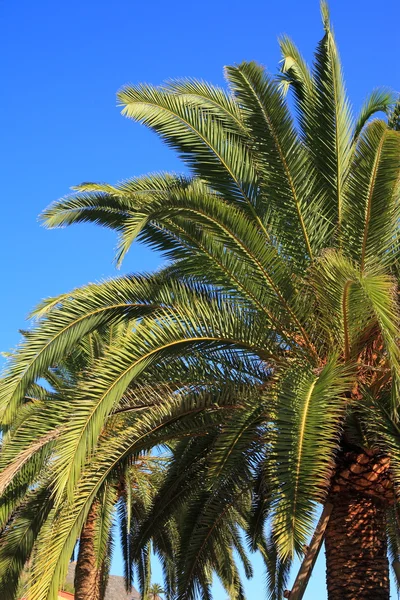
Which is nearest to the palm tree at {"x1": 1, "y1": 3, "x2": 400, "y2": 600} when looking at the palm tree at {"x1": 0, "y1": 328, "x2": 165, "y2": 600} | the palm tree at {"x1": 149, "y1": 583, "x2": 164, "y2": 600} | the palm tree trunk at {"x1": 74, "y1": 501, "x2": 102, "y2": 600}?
the palm tree at {"x1": 0, "y1": 328, "x2": 165, "y2": 600}

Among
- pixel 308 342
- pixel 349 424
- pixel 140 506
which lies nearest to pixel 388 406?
pixel 349 424

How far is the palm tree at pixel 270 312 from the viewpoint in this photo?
9.19 m

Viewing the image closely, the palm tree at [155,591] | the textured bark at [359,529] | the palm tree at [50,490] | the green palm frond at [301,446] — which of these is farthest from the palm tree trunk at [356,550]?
the palm tree at [155,591]

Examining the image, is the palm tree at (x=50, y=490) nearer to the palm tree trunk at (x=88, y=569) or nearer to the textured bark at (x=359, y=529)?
the palm tree trunk at (x=88, y=569)

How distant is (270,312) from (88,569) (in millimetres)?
8641

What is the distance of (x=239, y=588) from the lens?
20.6 meters

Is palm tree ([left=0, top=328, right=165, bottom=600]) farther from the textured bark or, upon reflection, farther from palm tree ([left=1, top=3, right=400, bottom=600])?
the textured bark

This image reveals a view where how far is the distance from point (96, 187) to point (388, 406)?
4.54 m

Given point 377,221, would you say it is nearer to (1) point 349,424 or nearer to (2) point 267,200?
(2) point 267,200

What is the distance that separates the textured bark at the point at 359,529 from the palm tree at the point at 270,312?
0.06 ft

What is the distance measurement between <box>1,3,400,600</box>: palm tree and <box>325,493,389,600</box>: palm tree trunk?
0.06 feet

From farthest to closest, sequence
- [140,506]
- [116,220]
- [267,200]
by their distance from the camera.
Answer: [140,506] → [116,220] → [267,200]

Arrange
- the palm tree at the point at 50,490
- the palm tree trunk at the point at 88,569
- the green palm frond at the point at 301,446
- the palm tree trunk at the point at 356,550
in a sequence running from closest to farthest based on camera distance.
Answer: the green palm frond at the point at 301,446 < the palm tree trunk at the point at 356,550 < the palm tree at the point at 50,490 < the palm tree trunk at the point at 88,569

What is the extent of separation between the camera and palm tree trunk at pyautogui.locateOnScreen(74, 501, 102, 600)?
16391 millimetres
